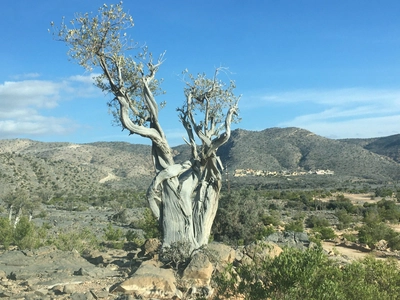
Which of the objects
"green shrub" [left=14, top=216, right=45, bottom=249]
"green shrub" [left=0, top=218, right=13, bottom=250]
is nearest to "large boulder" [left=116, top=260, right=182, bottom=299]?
"green shrub" [left=14, top=216, right=45, bottom=249]

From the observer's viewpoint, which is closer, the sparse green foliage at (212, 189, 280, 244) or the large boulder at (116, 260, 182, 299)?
the large boulder at (116, 260, 182, 299)

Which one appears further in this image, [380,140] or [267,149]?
[380,140]

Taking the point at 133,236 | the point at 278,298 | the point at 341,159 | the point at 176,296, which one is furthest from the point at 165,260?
the point at 341,159

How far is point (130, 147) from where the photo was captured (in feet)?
367

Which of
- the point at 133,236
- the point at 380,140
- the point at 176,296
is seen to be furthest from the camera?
the point at 380,140

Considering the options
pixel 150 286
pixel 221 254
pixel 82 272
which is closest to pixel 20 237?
pixel 82 272

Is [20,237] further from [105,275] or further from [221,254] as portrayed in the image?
[221,254]

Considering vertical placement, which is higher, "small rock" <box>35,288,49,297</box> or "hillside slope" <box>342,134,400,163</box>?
"hillside slope" <box>342,134,400,163</box>

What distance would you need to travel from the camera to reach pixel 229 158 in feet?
298

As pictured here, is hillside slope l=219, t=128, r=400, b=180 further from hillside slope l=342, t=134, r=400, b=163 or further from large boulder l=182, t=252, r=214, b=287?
large boulder l=182, t=252, r=214, b=287

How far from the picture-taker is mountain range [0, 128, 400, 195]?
65.7 meters

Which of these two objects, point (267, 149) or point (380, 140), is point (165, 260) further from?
point (380, 140)

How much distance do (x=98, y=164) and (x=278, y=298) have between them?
3636 inches

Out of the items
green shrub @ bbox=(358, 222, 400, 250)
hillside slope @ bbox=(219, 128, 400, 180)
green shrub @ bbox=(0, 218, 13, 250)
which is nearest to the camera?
green shrub @ bbox=(0, 218, 13, 250)
